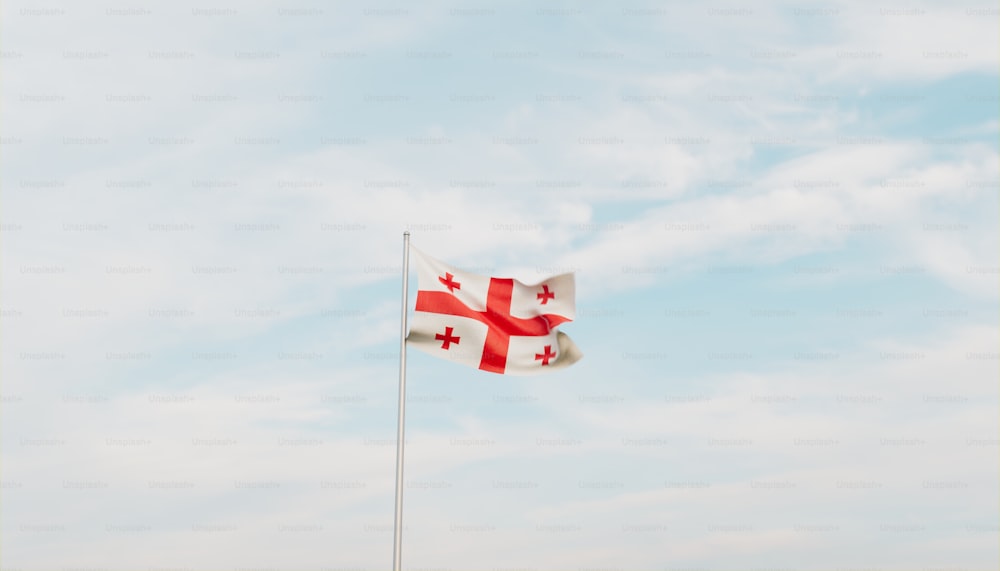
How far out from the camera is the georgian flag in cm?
2131

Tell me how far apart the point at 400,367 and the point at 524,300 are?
3354 millimetres

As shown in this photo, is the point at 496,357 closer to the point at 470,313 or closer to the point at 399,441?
the point at 470,313

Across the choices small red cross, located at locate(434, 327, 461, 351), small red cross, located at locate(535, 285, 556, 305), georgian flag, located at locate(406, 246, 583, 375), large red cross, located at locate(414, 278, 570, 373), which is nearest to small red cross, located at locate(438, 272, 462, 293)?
georgian flag, located at locate(406, 246, 583, 375)

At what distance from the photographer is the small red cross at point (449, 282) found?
21.5 metres

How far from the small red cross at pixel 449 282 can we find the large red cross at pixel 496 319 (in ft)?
0.52

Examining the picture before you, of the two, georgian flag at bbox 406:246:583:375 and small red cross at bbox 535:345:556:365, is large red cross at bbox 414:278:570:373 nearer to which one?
georgian flag at bbox 406:246:583:375

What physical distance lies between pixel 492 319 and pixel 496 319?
0.09 meters

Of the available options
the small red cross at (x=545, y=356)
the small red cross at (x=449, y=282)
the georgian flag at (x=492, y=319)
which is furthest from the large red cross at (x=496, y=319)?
the small red cross at (x=545, y=356)

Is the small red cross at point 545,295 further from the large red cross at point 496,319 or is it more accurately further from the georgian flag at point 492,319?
the large red cross at point 496,319

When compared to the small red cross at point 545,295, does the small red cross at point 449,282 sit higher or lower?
lower

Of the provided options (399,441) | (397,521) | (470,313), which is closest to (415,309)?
(470,313)

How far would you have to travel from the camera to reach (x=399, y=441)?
2009cm

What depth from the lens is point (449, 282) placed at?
21562 mm

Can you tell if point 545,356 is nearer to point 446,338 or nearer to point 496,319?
point 496,319
